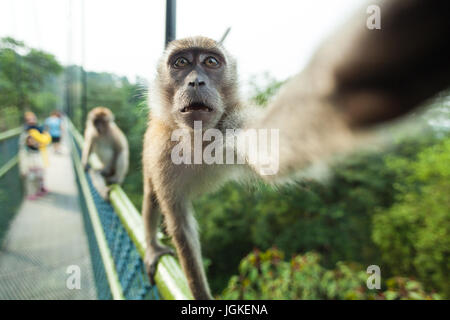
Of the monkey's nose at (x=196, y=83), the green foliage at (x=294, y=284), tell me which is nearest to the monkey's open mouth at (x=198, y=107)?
the monkey's nose at (x=196, y=83)

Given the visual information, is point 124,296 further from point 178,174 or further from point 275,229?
point 275,229

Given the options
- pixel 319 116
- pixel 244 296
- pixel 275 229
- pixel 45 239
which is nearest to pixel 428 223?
pixel 275 229

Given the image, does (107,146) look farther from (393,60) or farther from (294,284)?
(393,60)

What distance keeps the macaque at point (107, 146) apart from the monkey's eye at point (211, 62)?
4.52 metres

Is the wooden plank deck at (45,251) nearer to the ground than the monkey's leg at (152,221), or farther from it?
nearer to the ground

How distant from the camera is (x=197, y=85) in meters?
1.89

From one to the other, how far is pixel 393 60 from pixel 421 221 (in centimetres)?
1657

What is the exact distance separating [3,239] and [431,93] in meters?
5.54

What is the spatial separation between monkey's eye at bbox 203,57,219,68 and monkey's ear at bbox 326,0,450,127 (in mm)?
1600

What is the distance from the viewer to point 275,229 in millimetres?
19609

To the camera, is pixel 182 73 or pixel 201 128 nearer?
pixel 201 128
